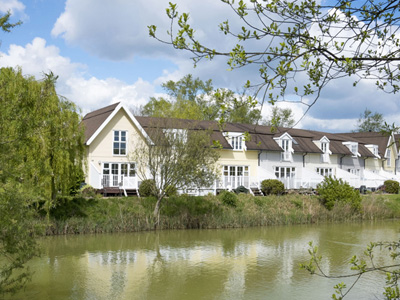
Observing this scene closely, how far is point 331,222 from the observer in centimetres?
2970

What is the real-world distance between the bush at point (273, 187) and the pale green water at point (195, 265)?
28.2 ft

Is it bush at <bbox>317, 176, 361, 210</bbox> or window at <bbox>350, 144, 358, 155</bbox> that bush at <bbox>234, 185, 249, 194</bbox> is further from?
window at <bbox>350, 144, 358, 155</bbox>

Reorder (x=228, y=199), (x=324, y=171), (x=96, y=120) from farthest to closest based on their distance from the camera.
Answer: (x=324, y=171), (x=96, y=120), (x=228, y=199)

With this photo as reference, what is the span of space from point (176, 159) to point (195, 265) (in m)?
9.57

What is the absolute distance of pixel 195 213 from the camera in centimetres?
2605

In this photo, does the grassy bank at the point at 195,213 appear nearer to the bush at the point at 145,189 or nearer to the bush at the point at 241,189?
the bush at the point at 145,189

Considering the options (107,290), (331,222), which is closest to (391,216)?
(331,222)

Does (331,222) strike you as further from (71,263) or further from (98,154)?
(71,263)

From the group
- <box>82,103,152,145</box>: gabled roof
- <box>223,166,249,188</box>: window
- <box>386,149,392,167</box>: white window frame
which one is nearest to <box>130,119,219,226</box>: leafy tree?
<box>82,103,152,145</box>: gabled roof

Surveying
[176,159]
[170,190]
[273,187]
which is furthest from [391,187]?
[176,159]

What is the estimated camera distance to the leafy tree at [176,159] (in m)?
24.7

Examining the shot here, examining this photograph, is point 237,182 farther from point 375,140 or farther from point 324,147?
point 375,140

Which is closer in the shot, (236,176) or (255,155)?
(236,176)

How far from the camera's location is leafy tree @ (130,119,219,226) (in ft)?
81.0
